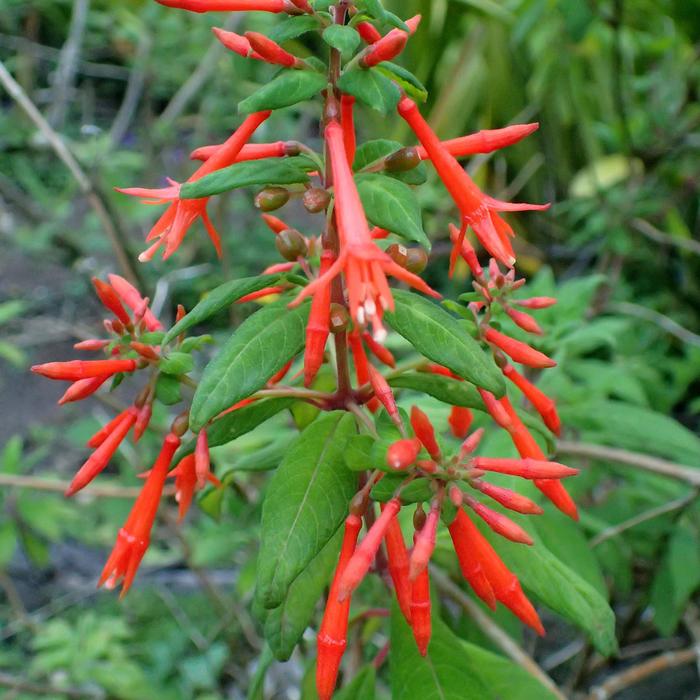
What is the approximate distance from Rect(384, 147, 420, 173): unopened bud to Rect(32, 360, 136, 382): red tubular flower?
307 millimetres

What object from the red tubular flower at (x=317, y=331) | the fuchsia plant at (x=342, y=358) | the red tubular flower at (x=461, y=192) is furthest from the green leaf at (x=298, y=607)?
the red tubular flower at (x=461, y=192)

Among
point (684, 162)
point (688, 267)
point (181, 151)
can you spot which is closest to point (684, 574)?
point (688, 267)

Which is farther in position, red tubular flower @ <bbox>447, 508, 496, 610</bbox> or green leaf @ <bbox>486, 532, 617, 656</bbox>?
green leaf @ <bbox>486, 532, 617, 656</bbox>

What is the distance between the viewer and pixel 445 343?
0.65 metres

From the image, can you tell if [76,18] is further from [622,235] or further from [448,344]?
[448,344]

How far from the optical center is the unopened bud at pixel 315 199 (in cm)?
66

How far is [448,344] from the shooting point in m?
0.65

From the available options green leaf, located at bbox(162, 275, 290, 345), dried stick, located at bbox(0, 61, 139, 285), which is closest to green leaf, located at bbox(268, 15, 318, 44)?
green leaf, located at bbox(162, 275, 290, 345)

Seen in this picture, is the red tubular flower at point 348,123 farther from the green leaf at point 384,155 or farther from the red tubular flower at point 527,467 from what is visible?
the red tubular flower at point 527,467

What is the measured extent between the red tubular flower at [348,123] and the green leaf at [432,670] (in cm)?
48

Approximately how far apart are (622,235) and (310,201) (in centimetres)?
158

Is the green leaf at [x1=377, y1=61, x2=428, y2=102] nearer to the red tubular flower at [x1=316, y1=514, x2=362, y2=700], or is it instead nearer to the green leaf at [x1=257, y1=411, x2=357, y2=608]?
the green leaf at [x1=257, y1=411, x2=357, y2=608]

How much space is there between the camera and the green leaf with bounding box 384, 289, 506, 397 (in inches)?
25.0

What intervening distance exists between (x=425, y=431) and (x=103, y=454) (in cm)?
32
